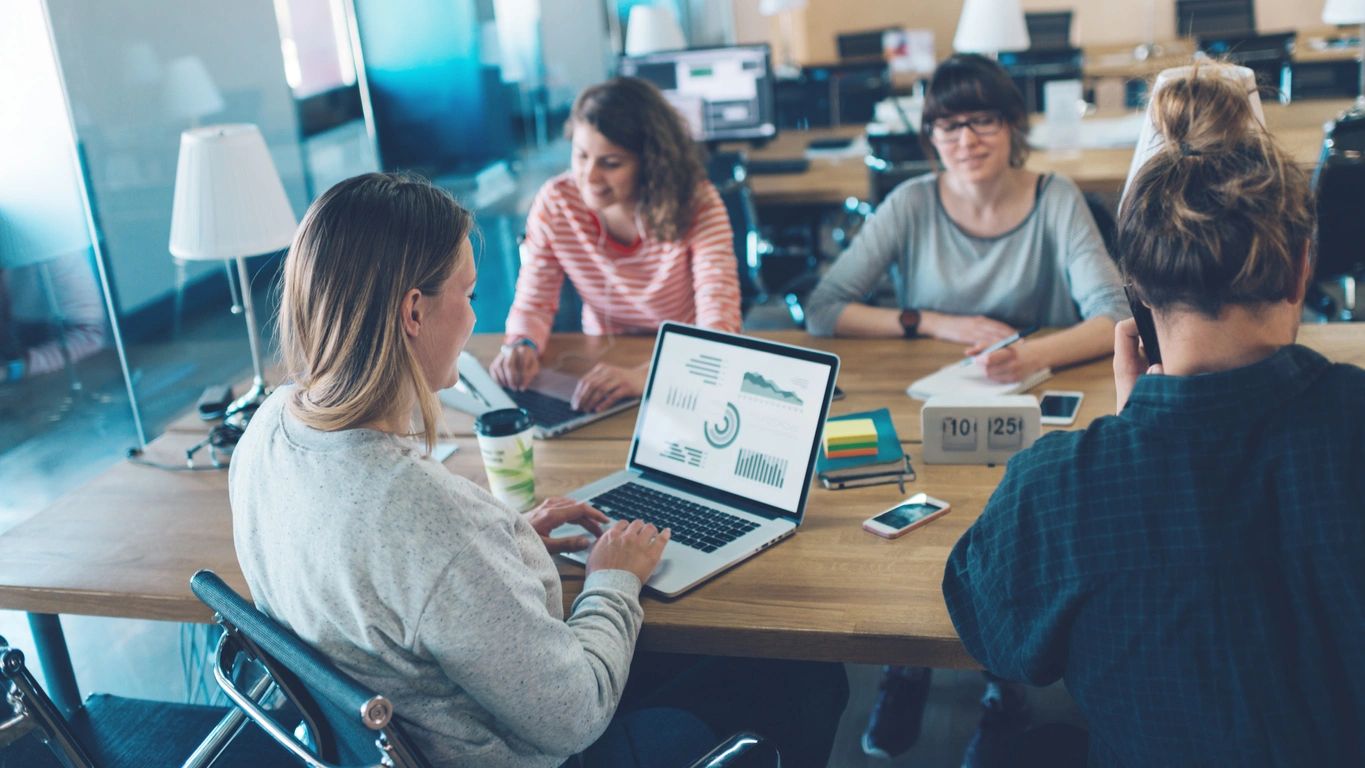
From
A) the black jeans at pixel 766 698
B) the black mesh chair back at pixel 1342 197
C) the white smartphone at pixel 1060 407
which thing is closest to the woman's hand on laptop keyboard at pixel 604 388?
the black jeans at pixel 766 698

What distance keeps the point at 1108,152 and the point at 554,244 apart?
8.52ft

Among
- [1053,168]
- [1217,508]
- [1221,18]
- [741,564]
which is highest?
[1221,18]

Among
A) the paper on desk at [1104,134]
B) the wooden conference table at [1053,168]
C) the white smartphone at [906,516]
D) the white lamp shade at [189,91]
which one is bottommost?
the white smartphone at [906,516]

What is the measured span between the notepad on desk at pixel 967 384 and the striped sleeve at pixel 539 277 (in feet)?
2.80

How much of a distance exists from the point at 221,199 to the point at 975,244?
1.46 m

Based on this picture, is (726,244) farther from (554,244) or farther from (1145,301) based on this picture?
(1145,301)

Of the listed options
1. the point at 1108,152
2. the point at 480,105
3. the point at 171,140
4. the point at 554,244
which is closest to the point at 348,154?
the point at 480,105

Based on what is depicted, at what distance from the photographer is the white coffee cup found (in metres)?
1.65

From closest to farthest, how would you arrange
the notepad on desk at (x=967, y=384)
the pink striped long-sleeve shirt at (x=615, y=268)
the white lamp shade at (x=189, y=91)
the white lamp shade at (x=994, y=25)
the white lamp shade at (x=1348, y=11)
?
the notepad on desk at (x=967, y=384) < the pink striped long-sleeve shirt at (x=615, y=268) < the white lamp shade at (x=189, y=91) < the white lamp shade at (x=1348, y=11) < the white lamp shade at (x=994, y=25)

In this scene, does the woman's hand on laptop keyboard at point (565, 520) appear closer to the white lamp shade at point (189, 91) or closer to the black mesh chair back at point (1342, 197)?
the white lamp shade at point (189, 91)

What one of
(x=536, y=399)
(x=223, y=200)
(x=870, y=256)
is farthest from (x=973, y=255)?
(x=223, y=200)

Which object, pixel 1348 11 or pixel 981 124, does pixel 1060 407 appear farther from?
pixel 1348 11

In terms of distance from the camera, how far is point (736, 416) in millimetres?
1662

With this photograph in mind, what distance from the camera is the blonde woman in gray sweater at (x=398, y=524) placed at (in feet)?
3.64
